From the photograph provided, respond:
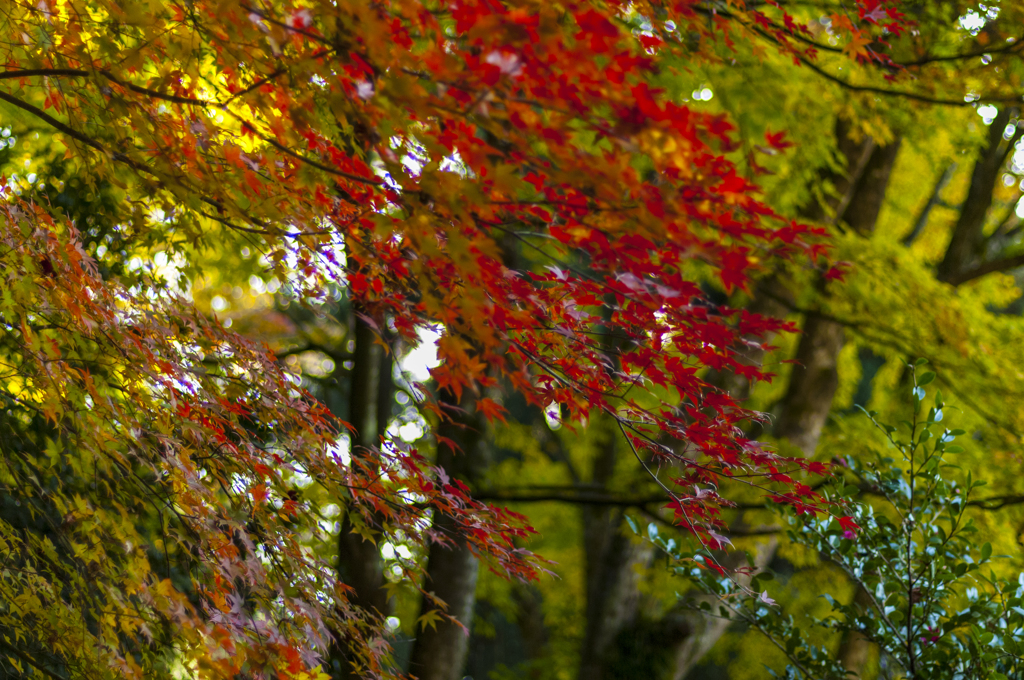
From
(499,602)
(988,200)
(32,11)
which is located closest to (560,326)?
(32,11)

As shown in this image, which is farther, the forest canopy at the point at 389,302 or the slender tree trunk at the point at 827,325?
the slender tree trunk at the point at 827,325

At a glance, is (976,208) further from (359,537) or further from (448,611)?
(359,537)

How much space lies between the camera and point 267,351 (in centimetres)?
268

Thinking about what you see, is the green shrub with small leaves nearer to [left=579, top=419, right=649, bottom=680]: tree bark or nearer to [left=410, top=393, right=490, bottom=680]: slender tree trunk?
[left=410, top=393, right=490, bottom=680]: slender tree trunk

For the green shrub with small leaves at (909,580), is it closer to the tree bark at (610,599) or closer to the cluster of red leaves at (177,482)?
the cluster of red leaves at (177,482)

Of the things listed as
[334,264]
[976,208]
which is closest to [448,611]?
[334,264]

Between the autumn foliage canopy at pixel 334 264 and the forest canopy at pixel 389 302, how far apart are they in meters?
0.01

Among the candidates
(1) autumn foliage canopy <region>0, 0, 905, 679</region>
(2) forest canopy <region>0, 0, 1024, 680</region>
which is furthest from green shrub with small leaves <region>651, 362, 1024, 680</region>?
(1) autumn foliage canopy <region>0, 0, 905, 679</region>

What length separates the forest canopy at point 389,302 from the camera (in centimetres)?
138

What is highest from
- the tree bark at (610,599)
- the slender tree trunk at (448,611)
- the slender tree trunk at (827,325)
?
the slender tree trunk at (827,325)

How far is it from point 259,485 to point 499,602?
21.8 ft

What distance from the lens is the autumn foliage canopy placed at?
1320mm

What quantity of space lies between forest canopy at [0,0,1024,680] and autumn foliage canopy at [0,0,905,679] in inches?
0.5

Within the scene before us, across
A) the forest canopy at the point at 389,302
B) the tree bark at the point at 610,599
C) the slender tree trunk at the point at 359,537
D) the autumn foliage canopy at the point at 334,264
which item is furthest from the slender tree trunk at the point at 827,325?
the autumn foliage canopy at the point at 334,264
